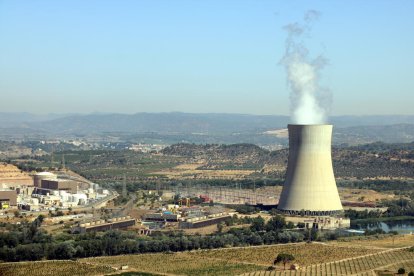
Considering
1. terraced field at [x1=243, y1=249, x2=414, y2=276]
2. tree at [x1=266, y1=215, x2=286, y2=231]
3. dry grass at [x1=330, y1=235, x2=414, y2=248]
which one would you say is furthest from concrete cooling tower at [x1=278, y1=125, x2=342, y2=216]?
terraced field at [x1=243, y1=249, x2=414, y2=276]

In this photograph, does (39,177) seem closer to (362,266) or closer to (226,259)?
(226,259)

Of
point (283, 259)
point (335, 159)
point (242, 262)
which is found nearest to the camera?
point (283, 259)

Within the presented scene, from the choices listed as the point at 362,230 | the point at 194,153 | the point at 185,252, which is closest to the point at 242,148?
the point at 194,153

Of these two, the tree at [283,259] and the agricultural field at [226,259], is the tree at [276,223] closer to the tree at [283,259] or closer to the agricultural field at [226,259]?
the agricultural field at [226,259]

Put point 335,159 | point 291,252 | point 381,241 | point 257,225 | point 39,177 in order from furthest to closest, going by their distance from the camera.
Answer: point 335,159
point 39,177
point 257,225
point 381,241
point 291,252

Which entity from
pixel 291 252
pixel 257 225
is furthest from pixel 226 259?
pixel 257 225

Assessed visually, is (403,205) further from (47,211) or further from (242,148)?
(242,148)

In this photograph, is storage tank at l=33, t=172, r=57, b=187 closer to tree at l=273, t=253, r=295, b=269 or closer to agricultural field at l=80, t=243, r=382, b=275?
agricultural field at l=80, t=243, r=382, b=275
